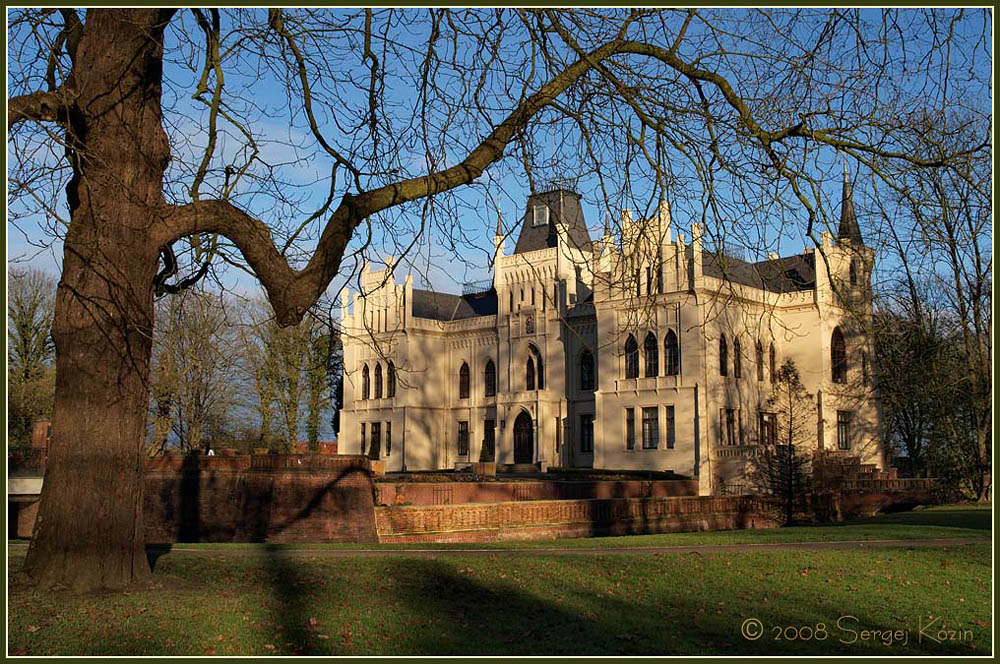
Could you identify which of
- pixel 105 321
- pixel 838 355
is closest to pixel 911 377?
pixel 838 355

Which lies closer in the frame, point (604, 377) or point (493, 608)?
point (493, 608)

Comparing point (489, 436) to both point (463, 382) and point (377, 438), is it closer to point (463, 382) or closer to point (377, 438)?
point (463, 382)

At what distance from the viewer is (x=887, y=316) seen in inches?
1766

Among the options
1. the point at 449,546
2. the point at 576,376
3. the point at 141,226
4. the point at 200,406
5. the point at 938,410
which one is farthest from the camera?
the point at 576,376

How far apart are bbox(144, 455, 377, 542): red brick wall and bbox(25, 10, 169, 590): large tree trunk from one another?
15.7 meters

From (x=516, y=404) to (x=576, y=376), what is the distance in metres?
3.72

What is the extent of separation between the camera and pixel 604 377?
51.3 meters

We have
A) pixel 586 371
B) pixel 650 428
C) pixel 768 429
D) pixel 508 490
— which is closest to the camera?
pixel 508 490

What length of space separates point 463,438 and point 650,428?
1483cm

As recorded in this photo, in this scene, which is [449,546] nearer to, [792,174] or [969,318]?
[792,174]

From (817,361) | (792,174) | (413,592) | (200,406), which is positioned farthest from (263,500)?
(817,361)

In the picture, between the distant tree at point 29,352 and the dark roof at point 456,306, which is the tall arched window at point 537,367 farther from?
the distant tree at point 29,352

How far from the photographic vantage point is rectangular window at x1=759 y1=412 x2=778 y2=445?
50.4 metres

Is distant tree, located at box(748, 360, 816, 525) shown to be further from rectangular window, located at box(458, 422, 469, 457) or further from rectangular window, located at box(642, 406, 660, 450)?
rectangular window, located at box(458, 422, 469, 457)
